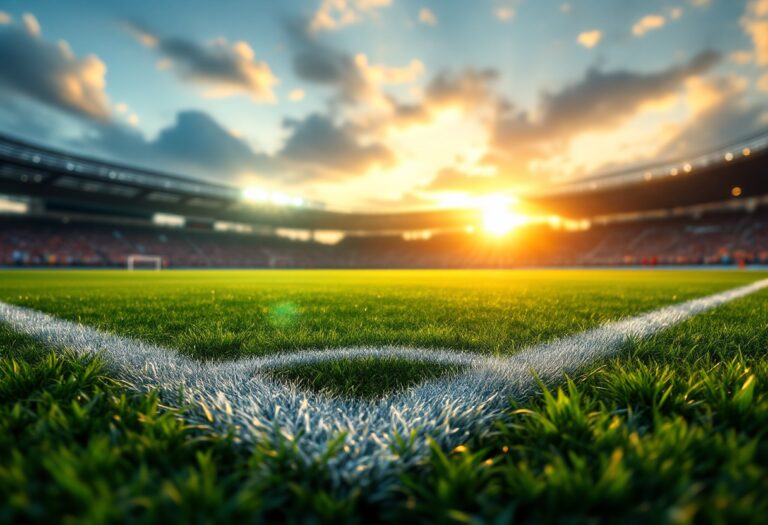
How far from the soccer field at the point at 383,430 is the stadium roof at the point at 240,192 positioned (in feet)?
112

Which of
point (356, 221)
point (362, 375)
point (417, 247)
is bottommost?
point (362, 375)

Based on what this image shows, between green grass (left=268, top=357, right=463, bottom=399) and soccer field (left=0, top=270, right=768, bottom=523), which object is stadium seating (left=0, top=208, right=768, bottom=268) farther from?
green grass (left=268, top=357, right=463, bottom=399)

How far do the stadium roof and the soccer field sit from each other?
33995mm

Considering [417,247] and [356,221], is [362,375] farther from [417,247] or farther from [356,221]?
[417,247]

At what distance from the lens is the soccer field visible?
0.86 metres

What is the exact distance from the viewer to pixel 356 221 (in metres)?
53.9

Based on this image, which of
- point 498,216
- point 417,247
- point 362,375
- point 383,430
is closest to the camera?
→ point 383,430

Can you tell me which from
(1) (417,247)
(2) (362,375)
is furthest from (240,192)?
(2) (362,375)

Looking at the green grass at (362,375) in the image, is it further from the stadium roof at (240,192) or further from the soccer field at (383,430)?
the stadium roof at (240,192)

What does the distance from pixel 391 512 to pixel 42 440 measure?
1.12 metres

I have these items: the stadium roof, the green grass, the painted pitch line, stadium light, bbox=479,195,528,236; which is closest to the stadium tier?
the stadium roof

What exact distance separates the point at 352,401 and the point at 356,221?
52686 mm

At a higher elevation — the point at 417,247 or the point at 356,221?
the point at 356,221

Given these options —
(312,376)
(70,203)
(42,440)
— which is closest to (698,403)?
(312,376)
